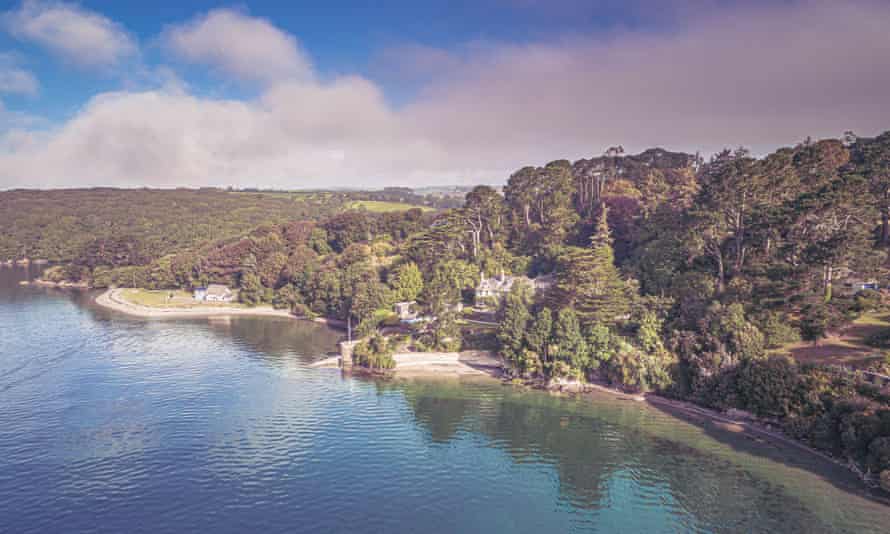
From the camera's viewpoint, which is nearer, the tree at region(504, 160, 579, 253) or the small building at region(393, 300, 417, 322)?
the small building at region(393, 300, 417, 322)

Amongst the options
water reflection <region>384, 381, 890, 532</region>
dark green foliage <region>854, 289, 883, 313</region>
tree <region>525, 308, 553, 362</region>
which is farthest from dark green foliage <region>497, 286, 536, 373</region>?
dark green foliage <region>854, 289, 883, 313</region>

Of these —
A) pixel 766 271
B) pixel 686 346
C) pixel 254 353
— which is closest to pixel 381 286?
pixel 254 353

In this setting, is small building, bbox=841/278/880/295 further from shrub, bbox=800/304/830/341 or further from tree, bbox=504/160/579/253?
tree, bbox=504/160/579/253

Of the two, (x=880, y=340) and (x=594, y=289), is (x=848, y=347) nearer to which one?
(x=880, y=340)

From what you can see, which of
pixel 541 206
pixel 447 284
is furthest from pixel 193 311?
pixel 541 206

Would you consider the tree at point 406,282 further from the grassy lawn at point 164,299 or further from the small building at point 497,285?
the grassy lawn at point 164,299

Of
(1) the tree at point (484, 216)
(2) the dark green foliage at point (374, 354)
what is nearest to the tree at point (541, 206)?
(1) the tree at point (484, 216)
